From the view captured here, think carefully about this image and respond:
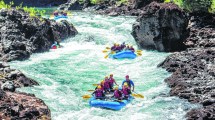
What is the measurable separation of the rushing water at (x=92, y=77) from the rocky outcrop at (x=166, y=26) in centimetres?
122

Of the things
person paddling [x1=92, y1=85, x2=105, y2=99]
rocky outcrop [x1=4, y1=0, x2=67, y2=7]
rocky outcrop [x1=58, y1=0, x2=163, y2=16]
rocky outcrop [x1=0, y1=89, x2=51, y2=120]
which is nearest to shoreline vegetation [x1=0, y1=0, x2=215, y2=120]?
rocky outcrop [x1=0, y1=89, x2=51, y2=120]

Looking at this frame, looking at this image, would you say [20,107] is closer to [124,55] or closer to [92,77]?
[92,77]

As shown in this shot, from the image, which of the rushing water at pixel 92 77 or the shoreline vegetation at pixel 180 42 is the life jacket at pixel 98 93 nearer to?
the rushing water at pixel 92 77

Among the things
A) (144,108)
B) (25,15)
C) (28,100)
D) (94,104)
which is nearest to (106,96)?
(94,104)

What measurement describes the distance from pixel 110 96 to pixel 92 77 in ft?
16.2

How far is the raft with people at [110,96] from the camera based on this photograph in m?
17.8

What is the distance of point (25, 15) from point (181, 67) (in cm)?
1594

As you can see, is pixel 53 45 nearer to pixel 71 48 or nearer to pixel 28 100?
pixel 71 48

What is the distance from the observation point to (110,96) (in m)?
18.8

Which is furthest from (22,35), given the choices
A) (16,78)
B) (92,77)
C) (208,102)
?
(208,102)

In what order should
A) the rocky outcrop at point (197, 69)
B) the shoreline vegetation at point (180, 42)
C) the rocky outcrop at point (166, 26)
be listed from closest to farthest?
the rocky outcrop at point (197, 69), the shoreline vegetation at point (180, 42), the rocky outcrop at point (166, 26)

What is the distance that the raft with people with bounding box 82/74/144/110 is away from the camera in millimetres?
17750

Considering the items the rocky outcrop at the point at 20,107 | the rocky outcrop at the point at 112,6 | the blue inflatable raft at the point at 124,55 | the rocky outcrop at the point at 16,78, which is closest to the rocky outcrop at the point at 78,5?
the rocky outcrop at the point at 112,6

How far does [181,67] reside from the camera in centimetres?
2305
